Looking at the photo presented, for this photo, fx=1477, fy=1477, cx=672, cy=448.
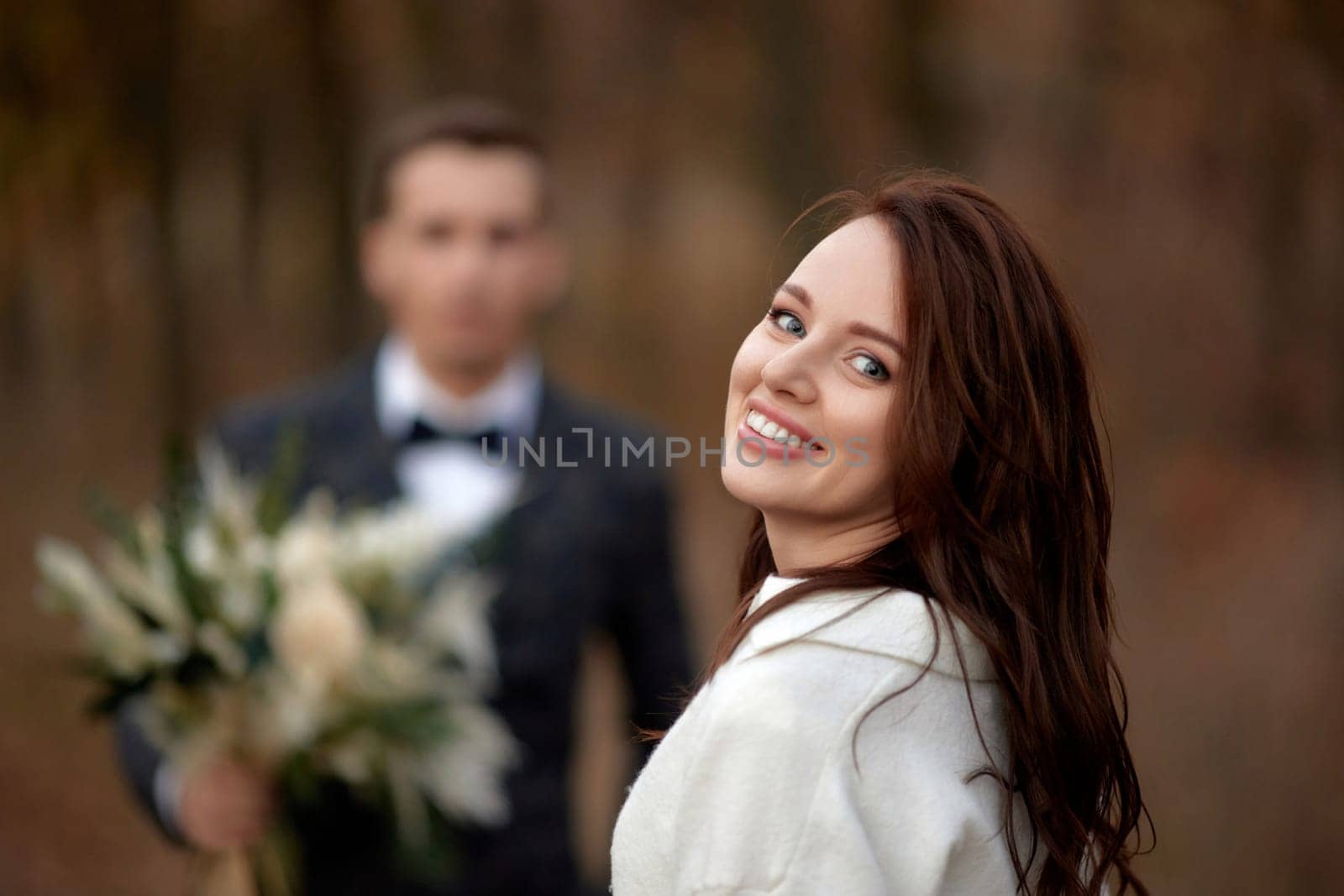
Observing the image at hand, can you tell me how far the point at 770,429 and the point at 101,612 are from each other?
4.51ft

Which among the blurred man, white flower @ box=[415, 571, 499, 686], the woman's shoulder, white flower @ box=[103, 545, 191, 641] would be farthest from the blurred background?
the woman's shoulder

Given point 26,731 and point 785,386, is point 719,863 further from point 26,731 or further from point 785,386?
point 26,731

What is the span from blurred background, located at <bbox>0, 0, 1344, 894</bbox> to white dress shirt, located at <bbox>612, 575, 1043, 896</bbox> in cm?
312

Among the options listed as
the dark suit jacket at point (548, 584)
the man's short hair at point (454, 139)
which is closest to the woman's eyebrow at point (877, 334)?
the dark suit jacket at point (548, 584)

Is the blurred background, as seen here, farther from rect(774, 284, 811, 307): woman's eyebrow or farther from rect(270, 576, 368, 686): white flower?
rect(774, 284, 811, 307): woman's eyebrow

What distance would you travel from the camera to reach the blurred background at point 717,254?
3928mm

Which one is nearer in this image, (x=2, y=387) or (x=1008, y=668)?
(x=1008, y=668)

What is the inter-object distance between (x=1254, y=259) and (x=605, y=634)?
229 centimetres

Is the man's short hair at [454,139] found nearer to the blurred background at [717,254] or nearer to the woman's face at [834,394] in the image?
the blurred background at [717,254]

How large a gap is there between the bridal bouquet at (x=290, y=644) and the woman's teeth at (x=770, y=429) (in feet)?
3.84

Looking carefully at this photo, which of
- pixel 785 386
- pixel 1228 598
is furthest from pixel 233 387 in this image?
pixel 785 386

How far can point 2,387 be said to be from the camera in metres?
4.36

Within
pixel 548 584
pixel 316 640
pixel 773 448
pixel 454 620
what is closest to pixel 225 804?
pixel 316 640

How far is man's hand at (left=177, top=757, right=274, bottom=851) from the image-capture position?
7.02ft
